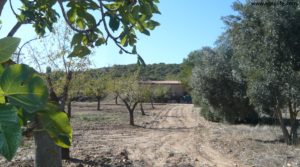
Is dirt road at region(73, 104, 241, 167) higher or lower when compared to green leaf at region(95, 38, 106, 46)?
lower

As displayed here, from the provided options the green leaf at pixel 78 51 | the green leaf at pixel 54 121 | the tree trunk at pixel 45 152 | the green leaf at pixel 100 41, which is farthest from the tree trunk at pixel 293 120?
the green leaf at pixel 54 121

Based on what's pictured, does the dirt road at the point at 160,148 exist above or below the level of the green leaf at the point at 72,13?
below

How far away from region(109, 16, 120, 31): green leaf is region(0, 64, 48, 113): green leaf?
1057 millimetres

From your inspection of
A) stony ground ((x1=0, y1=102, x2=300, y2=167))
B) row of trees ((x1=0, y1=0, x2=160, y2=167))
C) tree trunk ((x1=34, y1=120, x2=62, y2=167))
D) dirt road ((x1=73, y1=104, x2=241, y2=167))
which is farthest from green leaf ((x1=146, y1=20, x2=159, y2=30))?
dirt road ((x1=73, y1=104, x2=241, y2=167))

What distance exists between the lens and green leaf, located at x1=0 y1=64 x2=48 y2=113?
795mm

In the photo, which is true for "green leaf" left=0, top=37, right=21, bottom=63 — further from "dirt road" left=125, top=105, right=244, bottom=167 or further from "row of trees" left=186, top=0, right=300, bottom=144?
"row of trees" left=186, top=0, right=300, bottom=144

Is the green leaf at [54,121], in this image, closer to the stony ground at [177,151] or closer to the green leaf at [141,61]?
the green leaf at [141,61]

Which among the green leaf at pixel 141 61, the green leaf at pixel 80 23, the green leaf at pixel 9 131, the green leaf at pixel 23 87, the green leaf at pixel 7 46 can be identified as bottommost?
the green leaf at pixel 9 131

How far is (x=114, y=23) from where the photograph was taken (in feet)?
6.21

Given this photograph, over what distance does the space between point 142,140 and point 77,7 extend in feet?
53.1

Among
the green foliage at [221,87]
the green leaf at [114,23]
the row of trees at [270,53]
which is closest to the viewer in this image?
the green leaf at [114,23]

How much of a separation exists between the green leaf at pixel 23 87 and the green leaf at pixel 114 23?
1.06m

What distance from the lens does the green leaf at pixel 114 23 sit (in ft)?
6.17

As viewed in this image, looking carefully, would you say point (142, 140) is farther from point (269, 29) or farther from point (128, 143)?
point (269, 29)
